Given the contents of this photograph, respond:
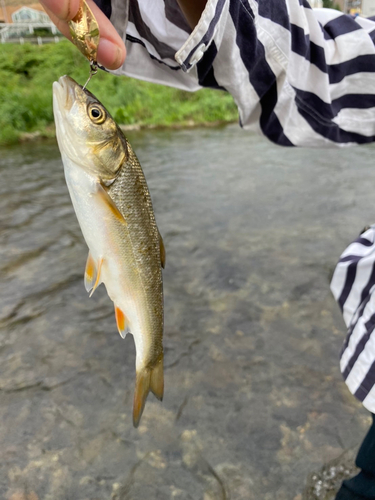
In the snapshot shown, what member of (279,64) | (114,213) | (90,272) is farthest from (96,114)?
(279,64)

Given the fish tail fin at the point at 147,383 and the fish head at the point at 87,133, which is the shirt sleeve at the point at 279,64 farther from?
the fish tail fin at the point at 147,383

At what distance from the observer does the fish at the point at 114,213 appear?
109cm

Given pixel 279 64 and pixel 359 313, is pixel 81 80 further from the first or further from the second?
pixel 359 313

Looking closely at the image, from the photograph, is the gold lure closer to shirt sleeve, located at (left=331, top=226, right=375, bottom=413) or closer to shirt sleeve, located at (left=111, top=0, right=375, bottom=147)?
shirt sleeve, located at (left=111, top=0, right=375, bottom=147)

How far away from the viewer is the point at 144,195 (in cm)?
117

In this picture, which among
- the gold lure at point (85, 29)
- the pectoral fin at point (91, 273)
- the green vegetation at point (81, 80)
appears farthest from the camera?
the green vegetation at point (81, 80)

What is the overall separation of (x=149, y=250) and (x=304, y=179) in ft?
16.9

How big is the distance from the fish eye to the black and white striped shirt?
28 centimetres

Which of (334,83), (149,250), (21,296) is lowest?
(21,296)

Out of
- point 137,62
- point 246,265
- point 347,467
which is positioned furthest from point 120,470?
point 246,265

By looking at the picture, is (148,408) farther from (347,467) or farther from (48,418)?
(347,467)

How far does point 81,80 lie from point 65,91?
15366 mm

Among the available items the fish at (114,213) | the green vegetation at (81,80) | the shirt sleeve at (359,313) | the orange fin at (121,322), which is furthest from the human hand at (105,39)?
the green vegetation at (81,80)

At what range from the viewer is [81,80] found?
1482 centimetres
